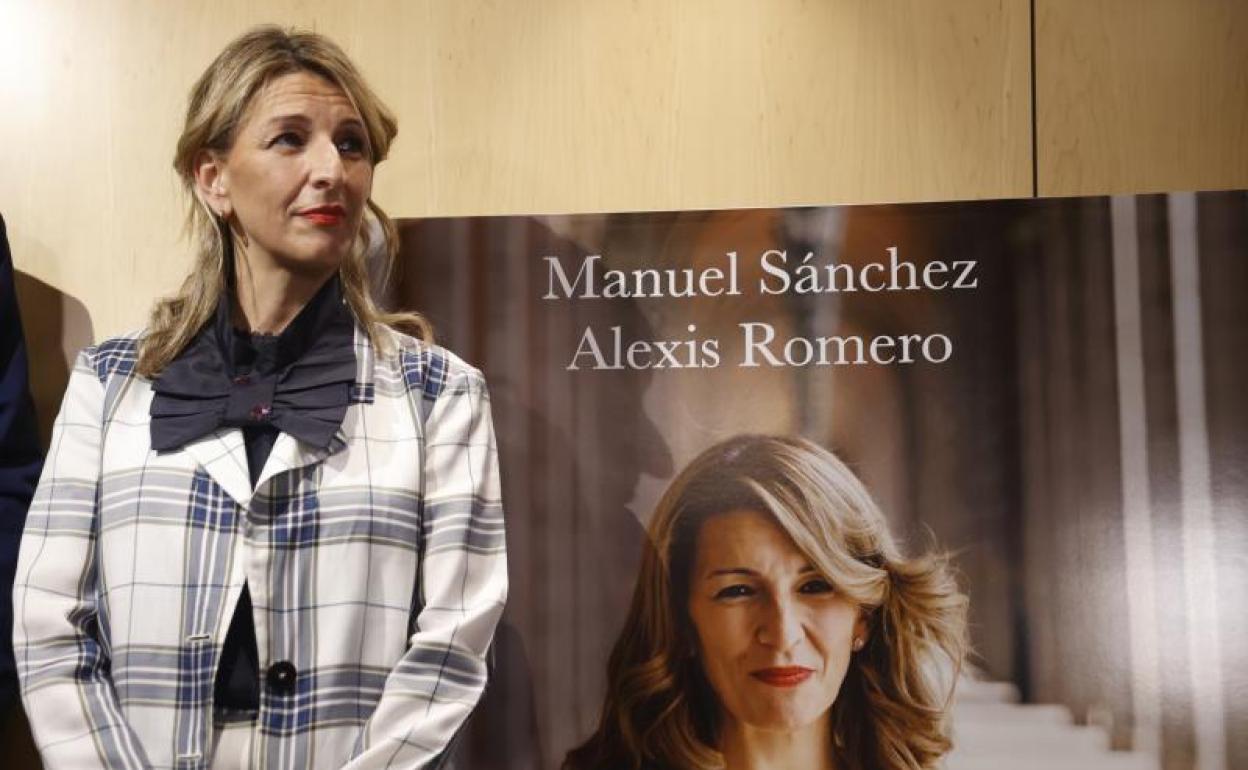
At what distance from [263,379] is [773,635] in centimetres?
80

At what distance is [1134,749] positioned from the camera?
2023 millimetres

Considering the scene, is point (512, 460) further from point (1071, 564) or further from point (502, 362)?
point (1071, 564)

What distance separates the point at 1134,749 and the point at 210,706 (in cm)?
124

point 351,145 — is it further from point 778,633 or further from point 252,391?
point 778,633

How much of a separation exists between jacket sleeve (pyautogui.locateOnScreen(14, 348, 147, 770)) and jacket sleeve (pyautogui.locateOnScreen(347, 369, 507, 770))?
31 centimetres

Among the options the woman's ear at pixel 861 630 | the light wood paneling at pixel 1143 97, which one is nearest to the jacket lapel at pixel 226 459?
the woman's ear at pixel 861 630

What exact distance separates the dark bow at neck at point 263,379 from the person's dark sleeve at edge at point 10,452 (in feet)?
1.45

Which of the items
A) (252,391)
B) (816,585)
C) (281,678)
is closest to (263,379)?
(252,391)

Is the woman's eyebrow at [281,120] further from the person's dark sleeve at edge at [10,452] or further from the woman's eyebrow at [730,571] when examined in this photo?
the woman's eyebrow at [730,571]

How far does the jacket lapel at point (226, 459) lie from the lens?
176cm

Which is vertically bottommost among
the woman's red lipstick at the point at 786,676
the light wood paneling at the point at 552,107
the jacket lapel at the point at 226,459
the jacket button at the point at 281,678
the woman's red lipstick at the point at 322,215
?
the woman's red lipstick at the point at 786,676

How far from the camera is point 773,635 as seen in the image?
6.82ft

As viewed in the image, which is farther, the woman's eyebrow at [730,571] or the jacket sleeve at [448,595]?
the woman's eyebrow at [730,571]

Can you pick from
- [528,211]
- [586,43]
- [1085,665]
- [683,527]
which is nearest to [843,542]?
[683,527]
